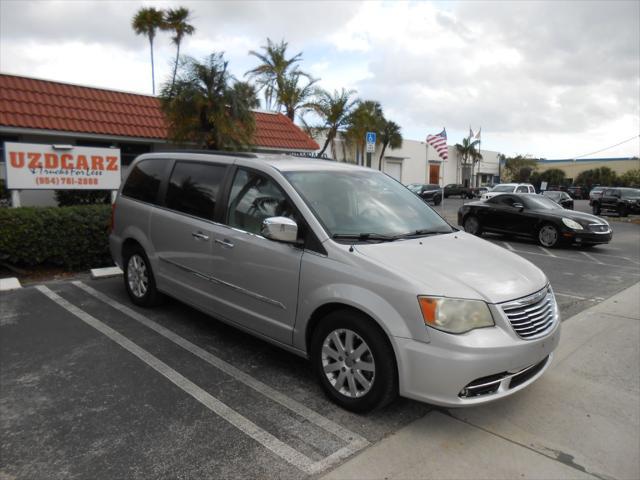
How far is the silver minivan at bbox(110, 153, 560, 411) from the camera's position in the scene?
9.58 ft

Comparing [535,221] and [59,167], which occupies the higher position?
[59,167]

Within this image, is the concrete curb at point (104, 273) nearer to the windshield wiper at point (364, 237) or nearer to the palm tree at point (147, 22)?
the windshield wiper at point (364, 237)

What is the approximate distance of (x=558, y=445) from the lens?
302 cm

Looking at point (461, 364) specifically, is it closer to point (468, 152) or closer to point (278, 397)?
point (278, 397)

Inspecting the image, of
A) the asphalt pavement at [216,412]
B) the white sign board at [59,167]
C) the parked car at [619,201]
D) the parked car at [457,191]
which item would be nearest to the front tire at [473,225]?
the asphalt pavement at [216,412]

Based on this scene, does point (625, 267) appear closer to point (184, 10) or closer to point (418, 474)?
point (418, 474)

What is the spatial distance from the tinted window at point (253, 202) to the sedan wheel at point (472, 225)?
1067 cm

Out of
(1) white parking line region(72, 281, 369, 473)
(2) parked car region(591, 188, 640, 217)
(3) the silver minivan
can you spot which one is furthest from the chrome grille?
(2) parked car region(591, 188, 640, 217)

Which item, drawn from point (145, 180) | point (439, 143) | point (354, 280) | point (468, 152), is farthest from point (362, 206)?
point (468, 152)

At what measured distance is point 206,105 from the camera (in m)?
11.1

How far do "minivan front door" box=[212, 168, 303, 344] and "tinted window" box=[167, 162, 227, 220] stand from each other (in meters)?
0.27

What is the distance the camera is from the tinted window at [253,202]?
12.5 ft

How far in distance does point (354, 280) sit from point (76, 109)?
11738mm

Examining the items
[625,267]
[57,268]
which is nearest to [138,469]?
[57,268]
